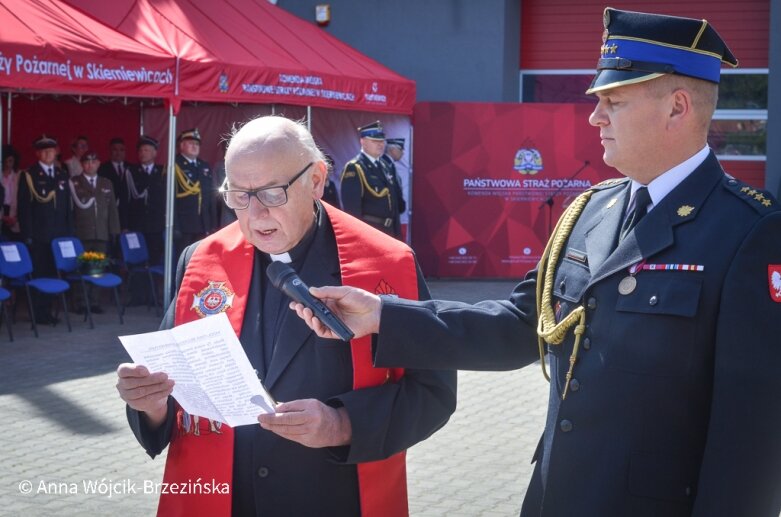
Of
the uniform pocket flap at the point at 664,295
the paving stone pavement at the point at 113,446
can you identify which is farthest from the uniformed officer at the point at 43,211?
the uniform pocket flap at the point at 664,295

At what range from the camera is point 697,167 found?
8.25 ft

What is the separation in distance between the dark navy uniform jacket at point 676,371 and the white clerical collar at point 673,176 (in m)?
0.02

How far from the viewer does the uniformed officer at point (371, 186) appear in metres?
14.4

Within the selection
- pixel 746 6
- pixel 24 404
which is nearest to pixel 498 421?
pixel 24 404

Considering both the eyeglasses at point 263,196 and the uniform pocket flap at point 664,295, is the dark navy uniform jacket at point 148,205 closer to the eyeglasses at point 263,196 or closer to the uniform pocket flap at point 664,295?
the eyeglasses at point 263,196

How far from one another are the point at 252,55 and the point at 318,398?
10.9 m

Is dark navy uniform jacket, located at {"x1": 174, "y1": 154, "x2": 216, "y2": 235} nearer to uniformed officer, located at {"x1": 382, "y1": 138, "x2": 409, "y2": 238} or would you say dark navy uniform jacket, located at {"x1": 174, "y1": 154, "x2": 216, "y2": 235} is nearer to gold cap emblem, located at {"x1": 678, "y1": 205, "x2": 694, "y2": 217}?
uniformed officer, located at {"x1": 382, "y1": 138, "x2": 409, "y2": 238}

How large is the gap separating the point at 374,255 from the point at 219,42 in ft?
34.5

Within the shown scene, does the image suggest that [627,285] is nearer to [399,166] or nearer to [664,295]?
[664,295]

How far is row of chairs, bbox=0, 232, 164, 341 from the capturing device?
11398mm

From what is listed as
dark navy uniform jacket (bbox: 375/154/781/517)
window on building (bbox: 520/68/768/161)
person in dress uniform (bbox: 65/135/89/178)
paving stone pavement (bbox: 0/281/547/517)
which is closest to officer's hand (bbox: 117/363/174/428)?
dark navy uniform jacket (bbox: 375/154/781/517)

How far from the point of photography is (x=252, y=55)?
13.4 metres

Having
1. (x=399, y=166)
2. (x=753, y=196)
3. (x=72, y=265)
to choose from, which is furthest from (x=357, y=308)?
(x=399, y=166)

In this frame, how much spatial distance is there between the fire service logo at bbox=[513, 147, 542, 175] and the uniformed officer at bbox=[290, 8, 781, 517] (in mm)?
14252
